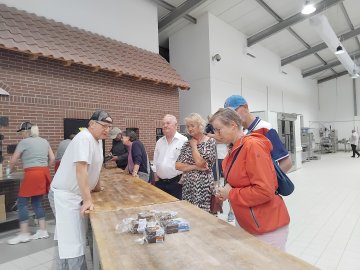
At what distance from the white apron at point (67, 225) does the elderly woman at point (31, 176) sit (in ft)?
7.24

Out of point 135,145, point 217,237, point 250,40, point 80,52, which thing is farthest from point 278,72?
point 217,237

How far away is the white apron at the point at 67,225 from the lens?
2209 millimetres

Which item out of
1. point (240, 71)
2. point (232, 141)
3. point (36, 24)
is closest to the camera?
point (232, 141)

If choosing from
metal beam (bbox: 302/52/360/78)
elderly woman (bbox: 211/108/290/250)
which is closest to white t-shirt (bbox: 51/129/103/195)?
elderly woman (bbox: 211/108/290/250)

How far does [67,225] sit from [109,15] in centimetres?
632

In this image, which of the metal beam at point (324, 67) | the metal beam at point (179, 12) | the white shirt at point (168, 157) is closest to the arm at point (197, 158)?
the white shirt at point (168, 157)

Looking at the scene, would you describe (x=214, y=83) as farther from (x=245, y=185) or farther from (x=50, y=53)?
(x=245, y=185)

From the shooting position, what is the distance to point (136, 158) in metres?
3.97

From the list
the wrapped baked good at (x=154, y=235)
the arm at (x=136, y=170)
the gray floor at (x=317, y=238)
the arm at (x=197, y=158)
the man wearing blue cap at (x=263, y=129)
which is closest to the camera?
the wrapped baked good at (x=154, y=235)

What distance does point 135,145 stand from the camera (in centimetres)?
399

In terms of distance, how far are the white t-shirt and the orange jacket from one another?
1.10 meters

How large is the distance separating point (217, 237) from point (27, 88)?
4.91 m

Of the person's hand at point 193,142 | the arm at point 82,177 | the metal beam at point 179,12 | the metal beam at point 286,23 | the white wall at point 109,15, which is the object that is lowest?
the arm at point 82,177

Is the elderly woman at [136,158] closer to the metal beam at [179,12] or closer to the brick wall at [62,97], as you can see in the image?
the brick wall at [62,97]
